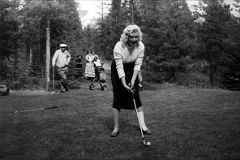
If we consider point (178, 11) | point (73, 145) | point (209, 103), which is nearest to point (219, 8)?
point (178, 11)

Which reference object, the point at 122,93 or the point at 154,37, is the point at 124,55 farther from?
the point at 154,37

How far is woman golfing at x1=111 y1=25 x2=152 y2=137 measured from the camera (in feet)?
14.8

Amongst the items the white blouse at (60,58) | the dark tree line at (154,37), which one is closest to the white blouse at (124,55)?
the white blouse at (60,58)

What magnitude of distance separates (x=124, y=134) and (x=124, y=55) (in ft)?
4.40

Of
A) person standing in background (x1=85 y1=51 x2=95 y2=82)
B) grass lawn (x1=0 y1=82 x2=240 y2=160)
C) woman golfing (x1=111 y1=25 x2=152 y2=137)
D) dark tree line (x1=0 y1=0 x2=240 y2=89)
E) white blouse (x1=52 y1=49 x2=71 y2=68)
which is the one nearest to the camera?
grass lawn (x1=0 y1=82 x2=240 y2=160)

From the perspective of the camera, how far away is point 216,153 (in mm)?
3789

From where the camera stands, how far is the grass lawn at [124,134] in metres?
3.94

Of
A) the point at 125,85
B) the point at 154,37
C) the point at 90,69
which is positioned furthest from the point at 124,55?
the point at 154,37

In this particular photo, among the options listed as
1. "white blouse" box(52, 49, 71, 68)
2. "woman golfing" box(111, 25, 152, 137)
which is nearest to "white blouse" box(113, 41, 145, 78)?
"woman golfing" box(111, 25, 152, 137)

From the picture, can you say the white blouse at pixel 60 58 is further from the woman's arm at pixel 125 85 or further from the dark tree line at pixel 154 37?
the dark tree line at pixel 154 37

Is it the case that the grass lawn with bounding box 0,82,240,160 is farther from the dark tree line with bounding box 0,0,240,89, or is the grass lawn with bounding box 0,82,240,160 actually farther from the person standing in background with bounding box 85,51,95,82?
the dark tree line with bounding box 0,0,240,89

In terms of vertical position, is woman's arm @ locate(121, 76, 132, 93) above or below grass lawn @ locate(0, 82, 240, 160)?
above

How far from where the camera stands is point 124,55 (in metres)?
4.65

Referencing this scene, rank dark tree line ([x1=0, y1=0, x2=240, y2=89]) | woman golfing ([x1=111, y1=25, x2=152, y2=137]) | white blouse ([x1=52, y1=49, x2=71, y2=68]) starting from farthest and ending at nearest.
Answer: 1. dark tree line ([x1=0, y1=0, x2=240, y2=89])
2. white blouse ([x1=52, y1=49, x2=71, y2=68])
3. woman golfing ([x1=111, y1=25, x2=152, y2=137])
